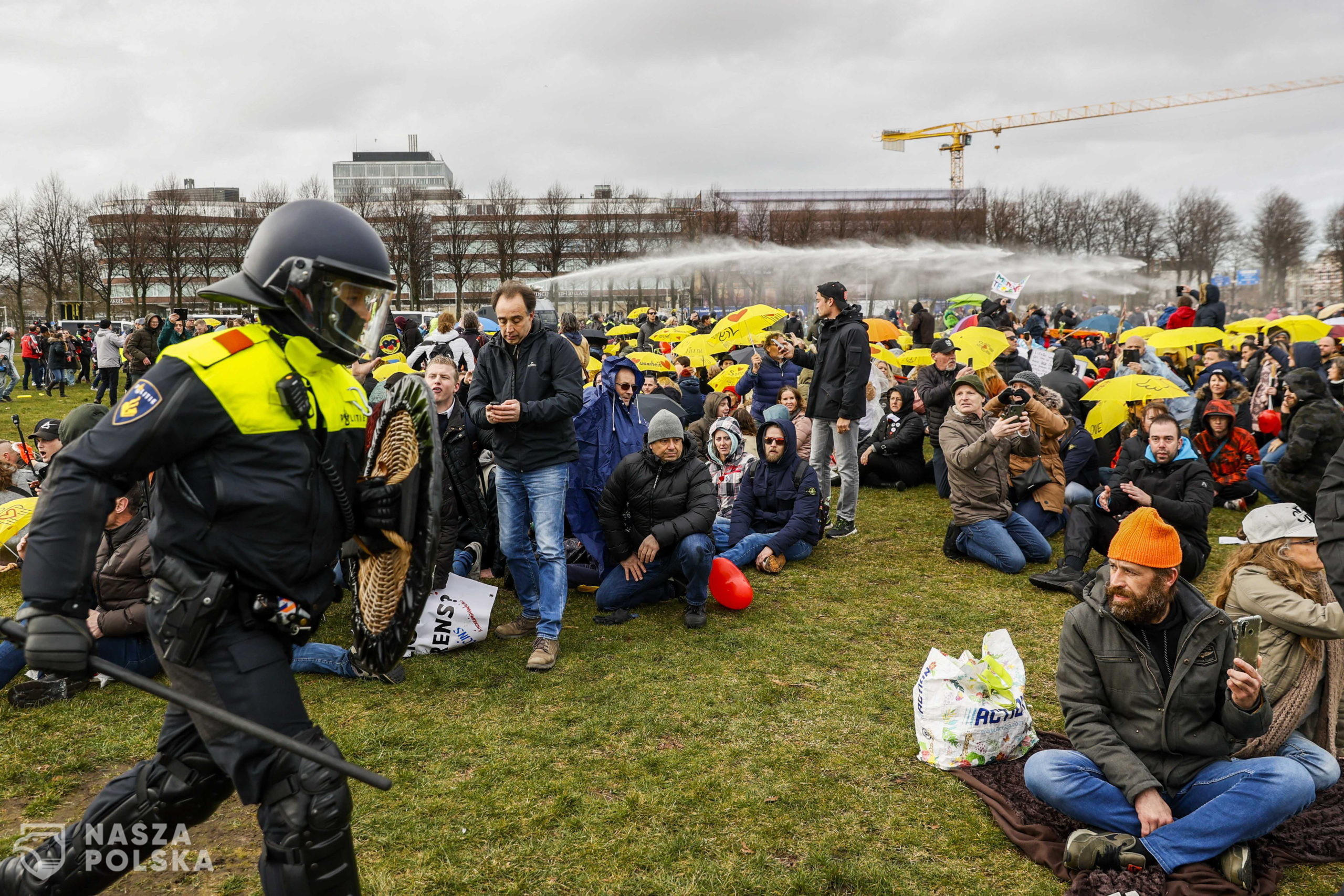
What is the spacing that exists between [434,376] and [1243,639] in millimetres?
4875

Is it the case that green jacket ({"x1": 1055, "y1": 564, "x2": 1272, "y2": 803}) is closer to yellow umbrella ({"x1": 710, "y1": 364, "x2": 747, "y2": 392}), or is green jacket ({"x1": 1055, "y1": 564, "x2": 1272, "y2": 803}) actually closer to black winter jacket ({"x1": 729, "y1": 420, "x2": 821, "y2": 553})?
black winter jacket ({"x1": 729, "y1": 420, "x2": 821, "y2": 553})

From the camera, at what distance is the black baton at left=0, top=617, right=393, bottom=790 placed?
2.20 m

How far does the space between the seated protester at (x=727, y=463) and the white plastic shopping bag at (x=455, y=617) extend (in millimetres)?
2729

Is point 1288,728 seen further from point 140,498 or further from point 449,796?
point 140,498

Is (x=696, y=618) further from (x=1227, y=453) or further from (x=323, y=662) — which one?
(x=1227, y=453)

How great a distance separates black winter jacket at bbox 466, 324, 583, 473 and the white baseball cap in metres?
3.57

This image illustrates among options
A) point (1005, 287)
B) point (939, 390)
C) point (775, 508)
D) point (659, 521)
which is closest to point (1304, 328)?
point (1005, 287)

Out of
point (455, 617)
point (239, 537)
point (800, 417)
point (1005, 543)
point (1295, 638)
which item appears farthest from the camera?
point (800, 417)

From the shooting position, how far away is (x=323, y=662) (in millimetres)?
5184

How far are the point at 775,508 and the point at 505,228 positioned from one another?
165ft

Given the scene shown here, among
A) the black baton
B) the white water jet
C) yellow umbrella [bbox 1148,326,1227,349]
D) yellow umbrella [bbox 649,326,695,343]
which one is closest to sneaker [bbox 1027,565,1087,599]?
yellow umbrella [bbox 1148,326,1227,349]

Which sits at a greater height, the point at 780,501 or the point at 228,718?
the point at 228,718

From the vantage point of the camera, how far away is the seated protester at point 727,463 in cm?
793

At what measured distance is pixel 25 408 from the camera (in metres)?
18.6
